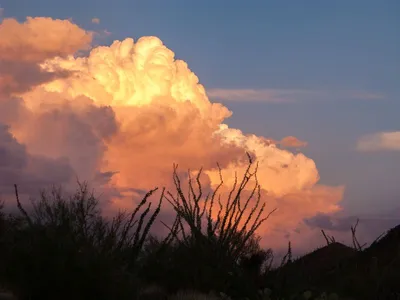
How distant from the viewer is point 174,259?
21312 mm

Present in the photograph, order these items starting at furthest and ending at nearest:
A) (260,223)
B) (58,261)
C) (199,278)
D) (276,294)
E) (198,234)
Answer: (260,223)
(198,234)
(199,278)
(276,294)
(58,261)

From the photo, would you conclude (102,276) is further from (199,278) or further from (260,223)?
(260,223)

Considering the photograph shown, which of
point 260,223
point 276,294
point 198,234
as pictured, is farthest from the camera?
point 260,223

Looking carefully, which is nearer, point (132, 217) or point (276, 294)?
point (276, 294)

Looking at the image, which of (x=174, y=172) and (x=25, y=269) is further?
(x=174, y=172)

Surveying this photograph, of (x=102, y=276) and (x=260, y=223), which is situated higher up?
(x=260, y=223)

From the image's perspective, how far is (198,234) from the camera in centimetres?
2147

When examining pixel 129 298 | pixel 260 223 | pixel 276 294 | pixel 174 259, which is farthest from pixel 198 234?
pixel 129 298

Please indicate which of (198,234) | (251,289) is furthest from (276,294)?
(198,234)

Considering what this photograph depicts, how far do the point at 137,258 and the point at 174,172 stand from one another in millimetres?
3242

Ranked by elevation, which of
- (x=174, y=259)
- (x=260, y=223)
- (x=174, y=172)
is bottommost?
(x=174, y=259)

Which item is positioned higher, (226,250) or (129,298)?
(226,250)

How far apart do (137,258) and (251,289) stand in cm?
509

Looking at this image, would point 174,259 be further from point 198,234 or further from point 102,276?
point 102,276
